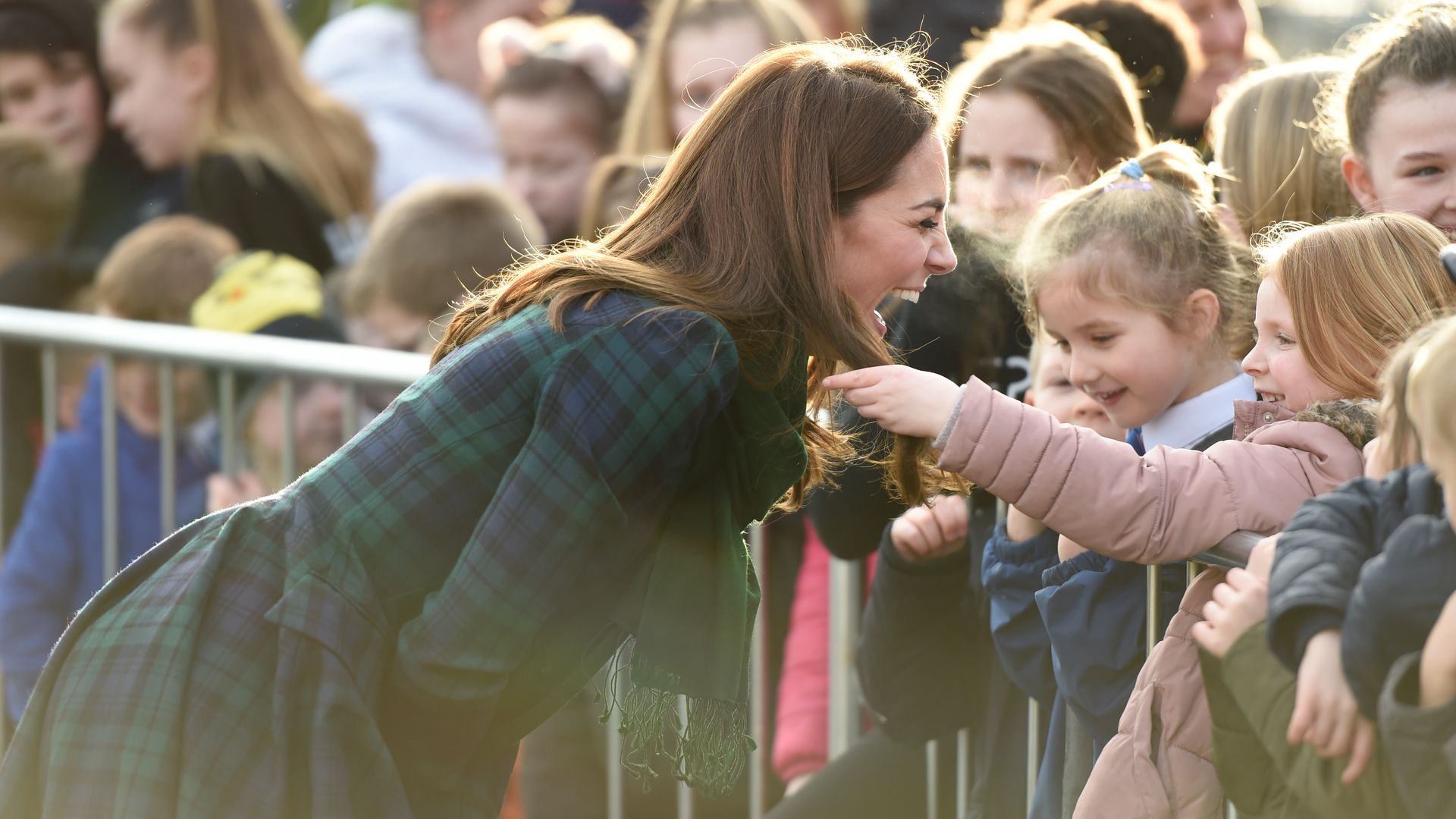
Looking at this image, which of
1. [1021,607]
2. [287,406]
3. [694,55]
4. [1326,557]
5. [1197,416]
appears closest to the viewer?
[1326,557]

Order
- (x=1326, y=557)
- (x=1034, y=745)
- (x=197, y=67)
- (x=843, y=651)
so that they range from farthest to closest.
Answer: (x=197, y=67), (x=843, y=651), (x=1034, y=745), (x=1326, y=557)

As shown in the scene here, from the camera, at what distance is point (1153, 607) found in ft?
8.90

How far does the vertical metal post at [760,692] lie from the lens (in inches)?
158

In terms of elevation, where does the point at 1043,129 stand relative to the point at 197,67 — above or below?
below

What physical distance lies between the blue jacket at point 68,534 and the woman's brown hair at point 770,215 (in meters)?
2.25

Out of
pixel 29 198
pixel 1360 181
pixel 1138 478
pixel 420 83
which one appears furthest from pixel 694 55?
pixel 1138 478

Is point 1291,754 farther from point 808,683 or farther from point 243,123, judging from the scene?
point 243,123

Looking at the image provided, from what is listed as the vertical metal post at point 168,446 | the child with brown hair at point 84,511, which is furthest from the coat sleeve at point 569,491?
the child with brown hair at point 84,511

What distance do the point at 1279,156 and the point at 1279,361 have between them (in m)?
0.85

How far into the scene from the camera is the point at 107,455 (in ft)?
14.8

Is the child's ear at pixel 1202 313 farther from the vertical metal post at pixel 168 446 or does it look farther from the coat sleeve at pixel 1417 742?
the vertical metal post at pixel 168 446

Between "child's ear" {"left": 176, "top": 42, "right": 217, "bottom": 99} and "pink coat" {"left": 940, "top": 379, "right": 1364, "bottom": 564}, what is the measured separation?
4.01 metres

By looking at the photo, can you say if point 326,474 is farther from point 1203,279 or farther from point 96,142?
point 96,142

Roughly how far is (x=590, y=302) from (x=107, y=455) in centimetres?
248
